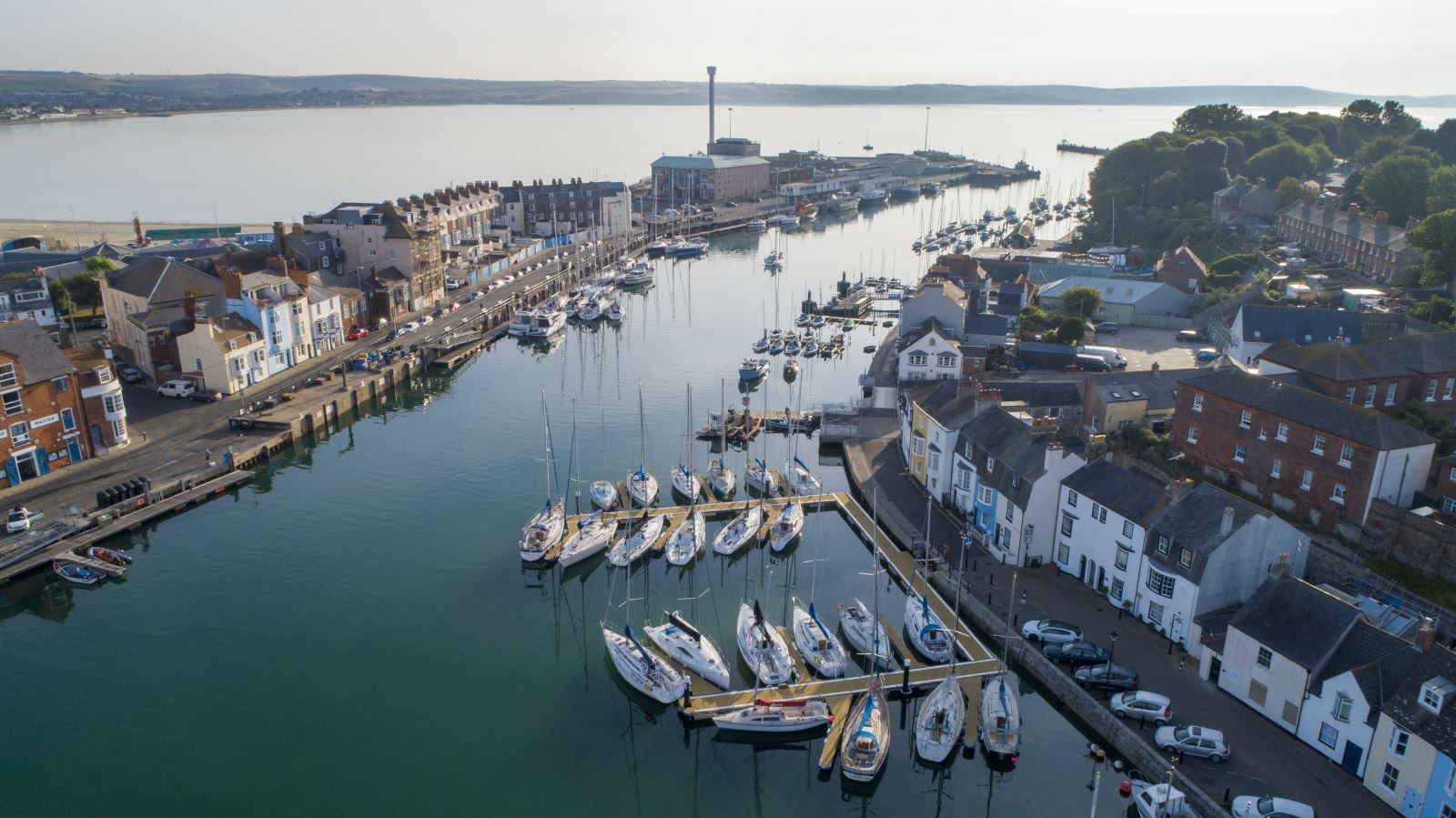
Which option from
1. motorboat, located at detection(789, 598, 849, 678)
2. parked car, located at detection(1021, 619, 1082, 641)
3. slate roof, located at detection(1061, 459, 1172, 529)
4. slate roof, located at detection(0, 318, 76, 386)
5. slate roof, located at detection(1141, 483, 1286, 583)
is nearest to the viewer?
slate roof, located at detection(1141, 483, 1286, 583)

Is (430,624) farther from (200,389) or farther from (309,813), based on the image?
(200,389)

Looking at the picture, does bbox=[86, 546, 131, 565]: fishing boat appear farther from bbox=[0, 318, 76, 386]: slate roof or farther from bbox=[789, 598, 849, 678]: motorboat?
bbox=[789, 598, 849, 678]: motorboat

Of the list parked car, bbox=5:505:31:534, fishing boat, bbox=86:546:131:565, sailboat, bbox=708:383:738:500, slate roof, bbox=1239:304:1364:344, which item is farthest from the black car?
parked car, bbox=5:505:31:534

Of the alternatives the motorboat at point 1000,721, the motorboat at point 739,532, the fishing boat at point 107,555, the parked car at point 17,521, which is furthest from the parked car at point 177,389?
the motorboat at point 1000,721

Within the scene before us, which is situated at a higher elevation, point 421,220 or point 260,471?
point 421,220

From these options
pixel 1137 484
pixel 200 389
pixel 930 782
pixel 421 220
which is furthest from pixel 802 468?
pixel 421 220

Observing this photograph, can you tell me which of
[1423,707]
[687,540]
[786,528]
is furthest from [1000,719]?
[687,540]
